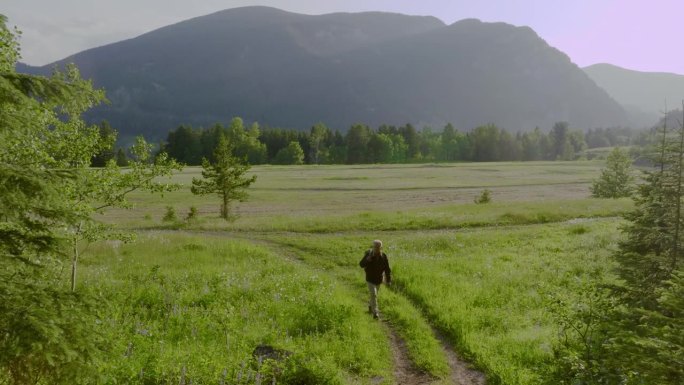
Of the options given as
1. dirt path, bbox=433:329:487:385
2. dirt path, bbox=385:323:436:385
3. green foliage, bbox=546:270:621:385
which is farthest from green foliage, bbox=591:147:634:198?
dirt path, bbox=385:323:436:385

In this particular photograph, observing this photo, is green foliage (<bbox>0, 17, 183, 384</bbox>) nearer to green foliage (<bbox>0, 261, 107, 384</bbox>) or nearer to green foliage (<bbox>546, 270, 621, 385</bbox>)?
green foliage (<bbox>0, 261, 107, 384</bbox>)

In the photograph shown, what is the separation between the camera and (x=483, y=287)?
18109mm

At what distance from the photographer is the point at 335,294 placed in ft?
54.3

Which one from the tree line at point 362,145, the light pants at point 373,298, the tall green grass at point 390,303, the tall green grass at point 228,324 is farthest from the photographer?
the tree line at point 362,145

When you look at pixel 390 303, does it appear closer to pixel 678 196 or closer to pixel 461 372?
pixel 461 372

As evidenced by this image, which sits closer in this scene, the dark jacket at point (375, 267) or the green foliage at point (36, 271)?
the green foliage at point (36, 271)

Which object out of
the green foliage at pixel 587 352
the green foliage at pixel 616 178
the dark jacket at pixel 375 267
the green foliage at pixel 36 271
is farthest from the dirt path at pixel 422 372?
the green foliage at pixel 616 178

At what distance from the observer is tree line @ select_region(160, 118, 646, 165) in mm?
139875

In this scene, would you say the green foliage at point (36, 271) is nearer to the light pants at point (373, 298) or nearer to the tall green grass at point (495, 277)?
the tall green grass at point (495, 277)

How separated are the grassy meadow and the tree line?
334ft

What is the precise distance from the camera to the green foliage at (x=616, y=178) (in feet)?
202

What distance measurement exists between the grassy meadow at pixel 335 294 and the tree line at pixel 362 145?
334ft

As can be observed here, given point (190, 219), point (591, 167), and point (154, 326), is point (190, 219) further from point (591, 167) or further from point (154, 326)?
point (591, 167)

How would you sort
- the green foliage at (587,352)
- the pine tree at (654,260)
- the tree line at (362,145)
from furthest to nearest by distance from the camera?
the tree line at (362,145) < the green foliage at (587,352) < the pine tree at (654,260)
